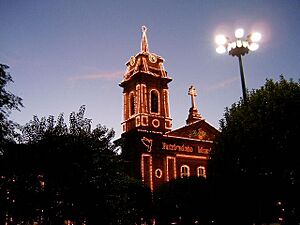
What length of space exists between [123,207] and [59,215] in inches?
168

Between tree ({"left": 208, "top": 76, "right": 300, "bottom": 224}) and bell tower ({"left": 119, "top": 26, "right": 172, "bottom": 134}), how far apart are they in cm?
2491

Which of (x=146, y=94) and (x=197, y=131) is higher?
(x=146, y=94)

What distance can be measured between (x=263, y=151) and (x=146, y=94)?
99.7 ft

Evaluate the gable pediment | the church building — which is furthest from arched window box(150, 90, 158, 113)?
the gable pediment

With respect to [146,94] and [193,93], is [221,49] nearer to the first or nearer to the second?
[146,94]

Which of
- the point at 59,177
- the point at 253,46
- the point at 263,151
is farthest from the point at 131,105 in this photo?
the point at 253,46

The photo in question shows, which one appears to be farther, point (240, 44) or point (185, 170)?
point (185, 170)

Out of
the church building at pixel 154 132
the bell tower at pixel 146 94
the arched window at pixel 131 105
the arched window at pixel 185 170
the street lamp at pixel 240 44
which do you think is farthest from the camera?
the arched window at pixel 131 105

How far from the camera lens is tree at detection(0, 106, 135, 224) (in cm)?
1950

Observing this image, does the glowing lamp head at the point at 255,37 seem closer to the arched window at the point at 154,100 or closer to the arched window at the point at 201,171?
the arched window at the point at 154,100

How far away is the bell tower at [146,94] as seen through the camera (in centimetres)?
5106

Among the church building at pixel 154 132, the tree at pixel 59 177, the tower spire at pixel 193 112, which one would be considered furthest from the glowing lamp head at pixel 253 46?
the tower spire at pixel 193 112

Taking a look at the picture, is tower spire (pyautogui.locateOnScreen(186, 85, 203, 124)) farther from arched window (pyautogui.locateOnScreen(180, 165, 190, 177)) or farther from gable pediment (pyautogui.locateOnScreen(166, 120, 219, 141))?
arched window (pyautogui.locateOnScreen(180, 165, 190, 177))

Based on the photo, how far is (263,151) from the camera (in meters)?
22.8
